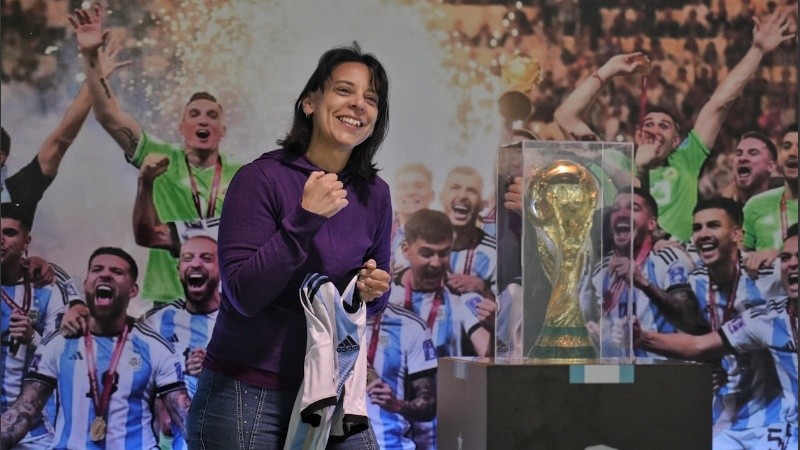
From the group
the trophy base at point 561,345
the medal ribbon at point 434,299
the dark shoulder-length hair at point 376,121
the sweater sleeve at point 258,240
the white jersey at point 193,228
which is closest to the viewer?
the sweater sleeve at point 258,240

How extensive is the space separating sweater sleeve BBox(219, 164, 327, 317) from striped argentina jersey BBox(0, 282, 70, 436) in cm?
186

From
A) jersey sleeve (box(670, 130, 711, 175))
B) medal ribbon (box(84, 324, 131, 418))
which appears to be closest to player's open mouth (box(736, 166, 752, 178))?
jersey sleeve (box(670, 130, 711, 175))

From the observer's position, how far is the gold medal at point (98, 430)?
12.1 feet

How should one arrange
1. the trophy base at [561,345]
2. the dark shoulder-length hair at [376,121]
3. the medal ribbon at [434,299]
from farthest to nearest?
1. the medal ribbon at [434,299]
2. the trophy base at [561,345]
3. the dark shoulder-length hair at [376,121]

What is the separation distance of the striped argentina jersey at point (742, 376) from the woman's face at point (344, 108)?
222 centimetres

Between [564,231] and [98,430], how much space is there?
200 cm

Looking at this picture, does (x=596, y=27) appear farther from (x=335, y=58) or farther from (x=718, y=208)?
(x=335, y=58)

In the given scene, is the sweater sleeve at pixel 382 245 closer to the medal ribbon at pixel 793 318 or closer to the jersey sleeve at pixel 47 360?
the jersey sleeve at pixel 47 360

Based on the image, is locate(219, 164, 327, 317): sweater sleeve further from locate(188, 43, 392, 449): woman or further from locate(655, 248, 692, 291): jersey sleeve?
locate(655, 248, 692, 291): jersey sleeve

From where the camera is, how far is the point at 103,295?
370 cm

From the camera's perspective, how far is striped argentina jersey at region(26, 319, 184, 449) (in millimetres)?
3674

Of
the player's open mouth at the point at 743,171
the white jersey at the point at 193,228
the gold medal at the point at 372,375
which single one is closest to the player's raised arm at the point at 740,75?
the player's open mouth at the point at 743,171

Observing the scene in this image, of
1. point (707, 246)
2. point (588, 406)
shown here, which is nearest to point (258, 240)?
point (588, 406)

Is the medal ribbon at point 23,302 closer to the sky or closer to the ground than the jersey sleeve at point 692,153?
closer to the ground
